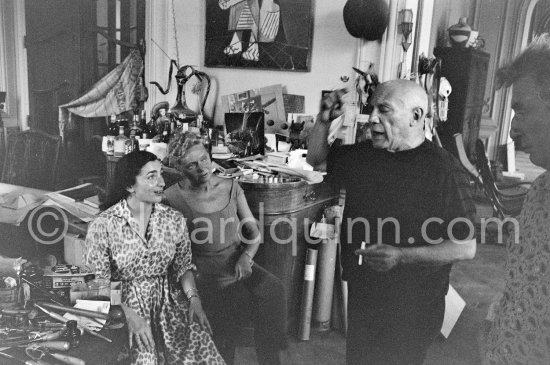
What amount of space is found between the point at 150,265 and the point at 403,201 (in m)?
0.83

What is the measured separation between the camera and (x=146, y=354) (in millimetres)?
1551

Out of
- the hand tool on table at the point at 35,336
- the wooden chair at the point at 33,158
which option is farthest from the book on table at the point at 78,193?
the hand tool on table at the point at 35,336

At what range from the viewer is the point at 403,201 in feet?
4.89

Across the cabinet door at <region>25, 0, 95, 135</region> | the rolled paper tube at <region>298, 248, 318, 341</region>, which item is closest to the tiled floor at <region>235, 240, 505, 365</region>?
the rolled paper tube at <region>298, 248, 318, 341</region>

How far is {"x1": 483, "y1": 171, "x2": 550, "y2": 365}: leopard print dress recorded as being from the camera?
1402 millimetres

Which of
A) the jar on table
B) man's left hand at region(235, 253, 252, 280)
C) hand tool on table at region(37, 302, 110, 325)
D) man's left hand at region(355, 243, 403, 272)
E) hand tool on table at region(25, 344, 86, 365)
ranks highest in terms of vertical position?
man's left hand at region(355, 243, 403, 272)

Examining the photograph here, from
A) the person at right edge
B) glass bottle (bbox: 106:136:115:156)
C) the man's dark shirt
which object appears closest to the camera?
the person at right edge

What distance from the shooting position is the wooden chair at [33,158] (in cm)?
162

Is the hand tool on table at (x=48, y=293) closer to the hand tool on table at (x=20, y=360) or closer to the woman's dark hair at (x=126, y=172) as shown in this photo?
the hand tool on table at (x=20, y=360)

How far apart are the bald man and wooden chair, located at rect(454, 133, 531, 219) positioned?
0.19 ft

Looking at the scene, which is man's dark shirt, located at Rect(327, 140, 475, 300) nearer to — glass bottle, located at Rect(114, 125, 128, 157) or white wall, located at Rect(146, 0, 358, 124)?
white wall, located at Rect(146, 0, 358, 124)

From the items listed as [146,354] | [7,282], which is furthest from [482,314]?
[7,282]

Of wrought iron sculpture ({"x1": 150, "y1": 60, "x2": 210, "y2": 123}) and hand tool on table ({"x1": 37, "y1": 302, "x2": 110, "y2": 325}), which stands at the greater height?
wrought iron sculpture ({"x1": 150, "y1": 60, "x2": 210, "y2": 123})

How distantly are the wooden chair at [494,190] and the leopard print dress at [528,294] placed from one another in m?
0.04
